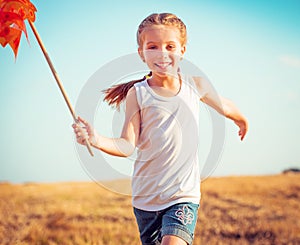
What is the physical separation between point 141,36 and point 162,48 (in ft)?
0.46

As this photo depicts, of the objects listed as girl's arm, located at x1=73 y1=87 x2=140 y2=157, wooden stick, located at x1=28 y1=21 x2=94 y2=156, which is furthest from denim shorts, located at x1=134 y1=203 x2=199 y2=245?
wooden stick, located at x1=28 y1=21 x2=94 y2=156

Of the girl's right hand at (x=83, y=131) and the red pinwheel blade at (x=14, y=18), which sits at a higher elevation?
the red pinwheel blade at (x=14, y=18)

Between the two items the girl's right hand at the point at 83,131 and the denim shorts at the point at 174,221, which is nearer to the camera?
the girl's right hand at the point at 83,131

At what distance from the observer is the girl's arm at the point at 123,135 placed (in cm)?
231

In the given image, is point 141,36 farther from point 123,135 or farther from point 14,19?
point 14,19

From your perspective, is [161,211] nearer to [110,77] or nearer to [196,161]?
[196,161]

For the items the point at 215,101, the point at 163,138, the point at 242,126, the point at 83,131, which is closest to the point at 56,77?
the point at 83,131

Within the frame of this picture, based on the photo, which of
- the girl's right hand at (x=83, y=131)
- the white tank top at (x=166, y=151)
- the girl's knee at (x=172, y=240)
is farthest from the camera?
the white tank top at (x=166, y=151)

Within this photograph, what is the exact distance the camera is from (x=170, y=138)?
255cm

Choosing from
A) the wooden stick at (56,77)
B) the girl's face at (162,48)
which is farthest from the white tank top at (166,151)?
the wooden stick at (56,77)

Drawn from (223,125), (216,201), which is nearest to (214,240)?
(216,201)

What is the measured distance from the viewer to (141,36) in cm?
261

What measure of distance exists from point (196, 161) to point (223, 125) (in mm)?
257

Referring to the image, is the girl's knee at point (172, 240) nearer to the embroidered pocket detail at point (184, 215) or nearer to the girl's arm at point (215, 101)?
the embroidered pocket detail at point (184, 215)
